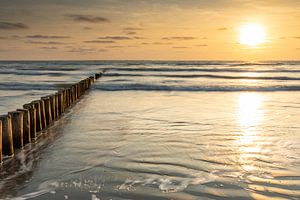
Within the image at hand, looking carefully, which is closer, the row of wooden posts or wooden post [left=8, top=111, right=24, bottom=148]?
the row of wooden posts

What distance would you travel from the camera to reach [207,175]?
6441 mm

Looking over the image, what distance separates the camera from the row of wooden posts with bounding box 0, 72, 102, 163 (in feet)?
25.4

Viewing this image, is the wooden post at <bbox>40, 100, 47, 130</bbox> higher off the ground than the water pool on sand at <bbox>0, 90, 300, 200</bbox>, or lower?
higher

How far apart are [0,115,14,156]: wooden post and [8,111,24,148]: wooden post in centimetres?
60

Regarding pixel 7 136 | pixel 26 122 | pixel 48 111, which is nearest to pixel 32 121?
pixel 26 122

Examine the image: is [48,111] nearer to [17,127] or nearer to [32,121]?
[32,121]

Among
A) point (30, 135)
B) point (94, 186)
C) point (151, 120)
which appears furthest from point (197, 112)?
point (94, 186)

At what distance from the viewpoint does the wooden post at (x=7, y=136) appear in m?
7.62

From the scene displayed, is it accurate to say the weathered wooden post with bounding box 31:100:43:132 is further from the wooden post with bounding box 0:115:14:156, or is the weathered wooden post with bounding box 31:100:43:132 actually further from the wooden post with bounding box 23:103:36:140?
the wooden post with bounding box 0:115:14:156

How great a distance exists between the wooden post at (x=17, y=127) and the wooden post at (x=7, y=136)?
0.60 metres

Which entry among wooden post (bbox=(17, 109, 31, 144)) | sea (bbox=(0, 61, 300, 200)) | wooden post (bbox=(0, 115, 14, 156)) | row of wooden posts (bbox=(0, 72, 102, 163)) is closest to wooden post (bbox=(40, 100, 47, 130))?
row of wooden posts (bbox=(0, 72, 102, 163))

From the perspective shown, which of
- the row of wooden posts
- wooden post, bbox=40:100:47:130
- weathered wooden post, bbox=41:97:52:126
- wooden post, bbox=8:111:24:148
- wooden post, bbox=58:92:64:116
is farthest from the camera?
wooden post, bbox=58:92:64:116

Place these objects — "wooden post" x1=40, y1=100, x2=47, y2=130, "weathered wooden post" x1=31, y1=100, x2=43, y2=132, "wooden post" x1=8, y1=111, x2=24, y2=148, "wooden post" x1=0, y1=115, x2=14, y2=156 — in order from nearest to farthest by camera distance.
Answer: "wooden post" x1=0, y1=115, x2=14, y2=156, "wooden post" x1=8, y1=111, x2=24, y2=148, "weathered wooden post" x1=31, y1=100, x2=43, y2=132, "wooden post" x1=40, y1=100, x2=47, y2=130

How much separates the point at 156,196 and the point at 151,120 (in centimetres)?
692
